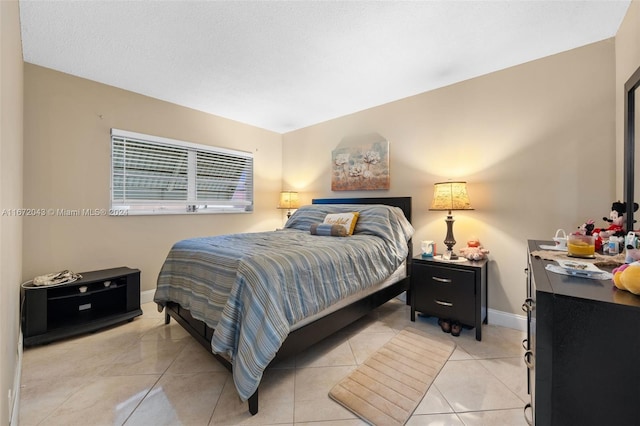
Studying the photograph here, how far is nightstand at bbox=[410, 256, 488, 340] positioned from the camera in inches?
87.0

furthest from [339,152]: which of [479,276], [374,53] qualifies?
[479,276]

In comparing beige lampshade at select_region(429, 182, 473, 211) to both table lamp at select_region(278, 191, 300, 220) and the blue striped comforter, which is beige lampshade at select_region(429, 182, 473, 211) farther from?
table lamp at select_region(278, 191, 300, 220)

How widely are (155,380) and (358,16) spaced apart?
275 centimetres

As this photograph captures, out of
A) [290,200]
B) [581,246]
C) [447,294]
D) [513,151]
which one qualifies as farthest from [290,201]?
[581,246]

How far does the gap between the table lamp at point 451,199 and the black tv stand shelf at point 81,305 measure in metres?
3.08

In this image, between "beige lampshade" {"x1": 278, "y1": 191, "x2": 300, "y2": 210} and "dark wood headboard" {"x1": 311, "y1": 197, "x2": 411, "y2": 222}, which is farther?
"beige lampshade" {"x1": 278, "y1": 191, "x2": 300, "y2": 210}

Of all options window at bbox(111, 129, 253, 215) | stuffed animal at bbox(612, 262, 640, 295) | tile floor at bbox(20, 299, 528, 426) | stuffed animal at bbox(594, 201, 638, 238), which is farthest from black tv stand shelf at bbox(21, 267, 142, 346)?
stuffed animal at bbox(594, 201, 638, 238)

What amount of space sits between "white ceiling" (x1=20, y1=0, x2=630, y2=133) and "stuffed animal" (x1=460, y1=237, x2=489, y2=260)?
5.35ft

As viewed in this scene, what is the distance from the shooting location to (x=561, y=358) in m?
0.78

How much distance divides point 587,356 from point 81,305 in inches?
139

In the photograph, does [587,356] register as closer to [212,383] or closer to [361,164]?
[212,383]

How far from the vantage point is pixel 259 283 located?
1485 millimetres

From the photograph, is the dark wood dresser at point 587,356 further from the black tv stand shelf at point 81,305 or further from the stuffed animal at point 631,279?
the black tv stand shelf at point 81,305

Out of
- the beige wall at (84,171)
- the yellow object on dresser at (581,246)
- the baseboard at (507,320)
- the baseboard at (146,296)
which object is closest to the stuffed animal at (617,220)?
the yellow object on dresser at (581,246)
